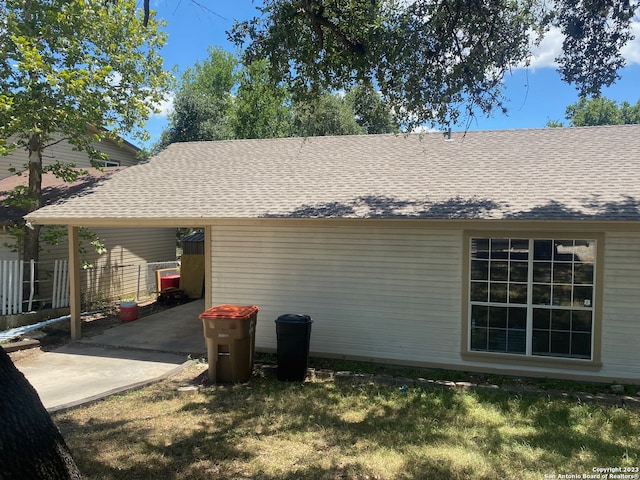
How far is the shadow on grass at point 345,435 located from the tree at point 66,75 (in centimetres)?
758

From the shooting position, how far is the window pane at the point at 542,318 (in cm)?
764

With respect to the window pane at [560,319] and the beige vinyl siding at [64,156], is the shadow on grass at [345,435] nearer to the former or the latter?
the window pane at [560,319]

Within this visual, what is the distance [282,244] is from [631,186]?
20.6ft

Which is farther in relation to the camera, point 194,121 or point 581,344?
point 194,121

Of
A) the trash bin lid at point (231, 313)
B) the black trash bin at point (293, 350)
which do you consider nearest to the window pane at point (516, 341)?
the black trash bin at point (293, 350)

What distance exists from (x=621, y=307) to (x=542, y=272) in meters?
1.27

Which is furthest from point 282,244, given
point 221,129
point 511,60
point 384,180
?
point 221,129

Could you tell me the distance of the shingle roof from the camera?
25.6ft

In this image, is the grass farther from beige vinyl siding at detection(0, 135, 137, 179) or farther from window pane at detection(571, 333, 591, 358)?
beige vinyl siding at detection(0, 135, 137, 179)

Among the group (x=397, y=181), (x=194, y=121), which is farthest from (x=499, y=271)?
(x=194, y=121)

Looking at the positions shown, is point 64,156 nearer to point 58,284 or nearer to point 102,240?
point 102,240

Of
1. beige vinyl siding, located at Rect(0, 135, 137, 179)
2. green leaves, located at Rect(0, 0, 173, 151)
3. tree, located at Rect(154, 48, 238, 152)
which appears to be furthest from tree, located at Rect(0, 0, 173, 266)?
tree, located at Rect(154, 48, 238, 152)

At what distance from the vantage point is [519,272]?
25.3 ft

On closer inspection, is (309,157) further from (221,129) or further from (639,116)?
(639,116)
